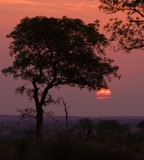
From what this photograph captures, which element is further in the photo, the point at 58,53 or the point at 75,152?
the point at 58,53

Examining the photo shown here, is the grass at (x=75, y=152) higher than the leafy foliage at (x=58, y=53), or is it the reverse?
the leafy foliage at (x=58, y=53)

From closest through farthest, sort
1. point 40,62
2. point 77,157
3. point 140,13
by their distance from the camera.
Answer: point 77,157
point 140,13
point 40,62

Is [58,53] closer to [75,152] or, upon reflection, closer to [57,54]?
[57,54]

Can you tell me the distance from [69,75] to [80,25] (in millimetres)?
3814

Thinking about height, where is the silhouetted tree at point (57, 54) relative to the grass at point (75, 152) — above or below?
above

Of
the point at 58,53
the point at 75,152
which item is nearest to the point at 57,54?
the point at 58,53

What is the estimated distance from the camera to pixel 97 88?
41.2m

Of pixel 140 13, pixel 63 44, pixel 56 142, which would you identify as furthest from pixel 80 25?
pixel 56 142

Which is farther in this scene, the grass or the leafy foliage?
the leafy foliage

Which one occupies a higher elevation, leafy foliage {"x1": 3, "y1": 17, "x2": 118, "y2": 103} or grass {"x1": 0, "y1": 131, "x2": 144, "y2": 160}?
leafy foliage {"x1": 3, "y1": 17, "x2": 118, "y2": 103}

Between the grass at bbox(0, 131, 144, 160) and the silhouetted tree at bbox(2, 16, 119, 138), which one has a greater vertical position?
the silhouetted tree at bbox(2, 16, 119, 138)

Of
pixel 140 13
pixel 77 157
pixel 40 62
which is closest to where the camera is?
pixel 77 157

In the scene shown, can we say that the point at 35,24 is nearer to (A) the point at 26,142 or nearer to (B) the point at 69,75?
(B) the point at 69,75

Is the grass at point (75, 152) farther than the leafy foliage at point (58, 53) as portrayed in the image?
No
